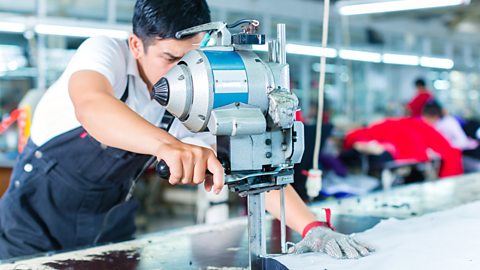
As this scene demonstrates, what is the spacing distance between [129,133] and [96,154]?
21.9 inches

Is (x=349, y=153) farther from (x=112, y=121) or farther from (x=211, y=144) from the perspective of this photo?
(x=112, y=121)

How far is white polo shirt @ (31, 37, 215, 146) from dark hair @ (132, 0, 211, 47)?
11 cm

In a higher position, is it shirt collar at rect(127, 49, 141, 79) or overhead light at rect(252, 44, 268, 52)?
overhead light at rect(252, 44, 268, 52)

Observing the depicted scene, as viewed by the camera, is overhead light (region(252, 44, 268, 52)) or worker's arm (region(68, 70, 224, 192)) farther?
overhead light (region(252, 44, 268, 52))

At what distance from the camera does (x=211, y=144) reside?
5.16ft

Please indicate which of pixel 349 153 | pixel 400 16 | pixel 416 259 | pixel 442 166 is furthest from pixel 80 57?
pixel 400 16

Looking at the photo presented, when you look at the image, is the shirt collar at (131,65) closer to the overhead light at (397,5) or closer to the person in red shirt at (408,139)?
the overhead light at (397,5)

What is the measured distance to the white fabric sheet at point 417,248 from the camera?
3.66 feet

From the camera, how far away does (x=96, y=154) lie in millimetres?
1570

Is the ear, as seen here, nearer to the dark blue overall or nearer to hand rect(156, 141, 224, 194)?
the dark blue overall

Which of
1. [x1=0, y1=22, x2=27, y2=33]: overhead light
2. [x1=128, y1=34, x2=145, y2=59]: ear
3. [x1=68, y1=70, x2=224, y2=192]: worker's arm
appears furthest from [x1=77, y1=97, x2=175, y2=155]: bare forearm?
[x1=0, y1=22, x2=27, y2=33]: overhead light

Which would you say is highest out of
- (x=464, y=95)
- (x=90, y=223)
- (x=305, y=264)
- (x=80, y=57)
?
(x=80, y=57)

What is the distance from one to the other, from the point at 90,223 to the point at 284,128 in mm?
880

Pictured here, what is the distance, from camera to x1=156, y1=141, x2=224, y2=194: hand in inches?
36.0
